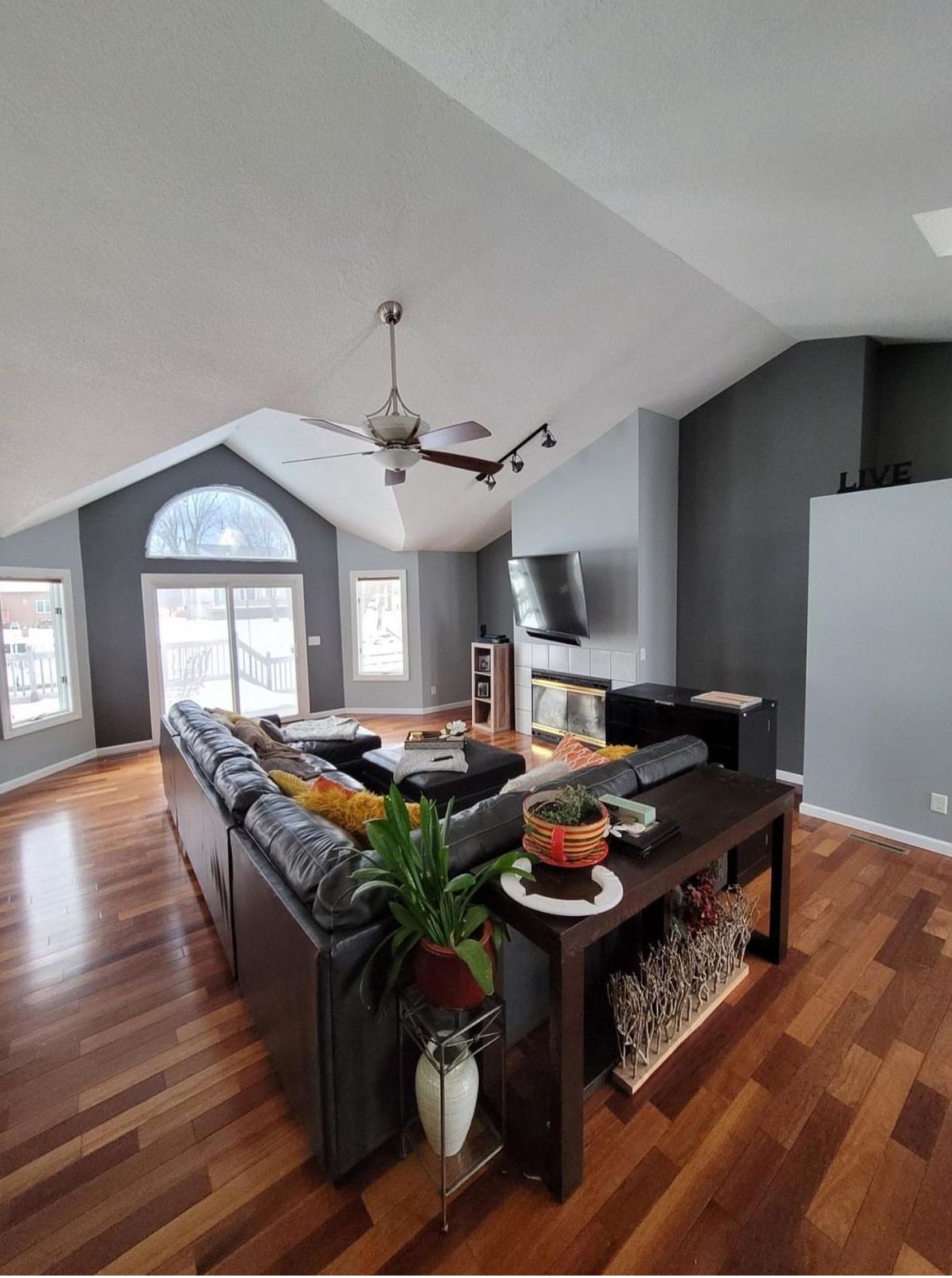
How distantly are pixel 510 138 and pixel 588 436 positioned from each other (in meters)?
2.93

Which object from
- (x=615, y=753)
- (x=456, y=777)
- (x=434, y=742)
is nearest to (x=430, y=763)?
(x=456, y=777)

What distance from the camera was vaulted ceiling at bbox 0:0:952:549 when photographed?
1688 mm

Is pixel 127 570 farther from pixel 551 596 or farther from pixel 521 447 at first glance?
pixel 551 596

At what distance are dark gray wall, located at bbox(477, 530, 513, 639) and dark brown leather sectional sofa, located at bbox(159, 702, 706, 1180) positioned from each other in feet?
16.3

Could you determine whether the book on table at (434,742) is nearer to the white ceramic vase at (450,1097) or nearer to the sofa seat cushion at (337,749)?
the sofa seat cushion at (337,749)

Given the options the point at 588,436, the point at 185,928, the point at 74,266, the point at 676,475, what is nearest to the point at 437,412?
the point at 588,436

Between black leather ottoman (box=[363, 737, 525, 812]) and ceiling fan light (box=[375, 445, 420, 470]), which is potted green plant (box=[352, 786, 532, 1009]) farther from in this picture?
ceiling fan light (box=[375, 445, 420, 470])

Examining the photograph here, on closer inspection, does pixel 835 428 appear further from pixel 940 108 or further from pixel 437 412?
pixel 437 412

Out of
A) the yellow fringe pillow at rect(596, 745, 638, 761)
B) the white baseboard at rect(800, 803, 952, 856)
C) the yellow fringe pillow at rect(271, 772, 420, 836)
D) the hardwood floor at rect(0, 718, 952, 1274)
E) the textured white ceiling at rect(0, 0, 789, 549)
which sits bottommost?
the hardwood floor at rect(0, 718, 952, 1274)

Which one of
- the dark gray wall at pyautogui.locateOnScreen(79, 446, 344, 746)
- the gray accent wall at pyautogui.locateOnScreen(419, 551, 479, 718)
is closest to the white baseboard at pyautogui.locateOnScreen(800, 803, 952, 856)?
the gray accent wall at pyautogui.locateOnScreen(419, 551, 479, 718)

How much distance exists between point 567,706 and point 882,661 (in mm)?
2894

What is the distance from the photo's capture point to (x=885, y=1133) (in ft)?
Answer: 5.19

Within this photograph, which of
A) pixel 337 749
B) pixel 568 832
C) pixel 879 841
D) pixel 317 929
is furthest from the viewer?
pixel 337 749

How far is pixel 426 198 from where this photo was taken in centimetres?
245
